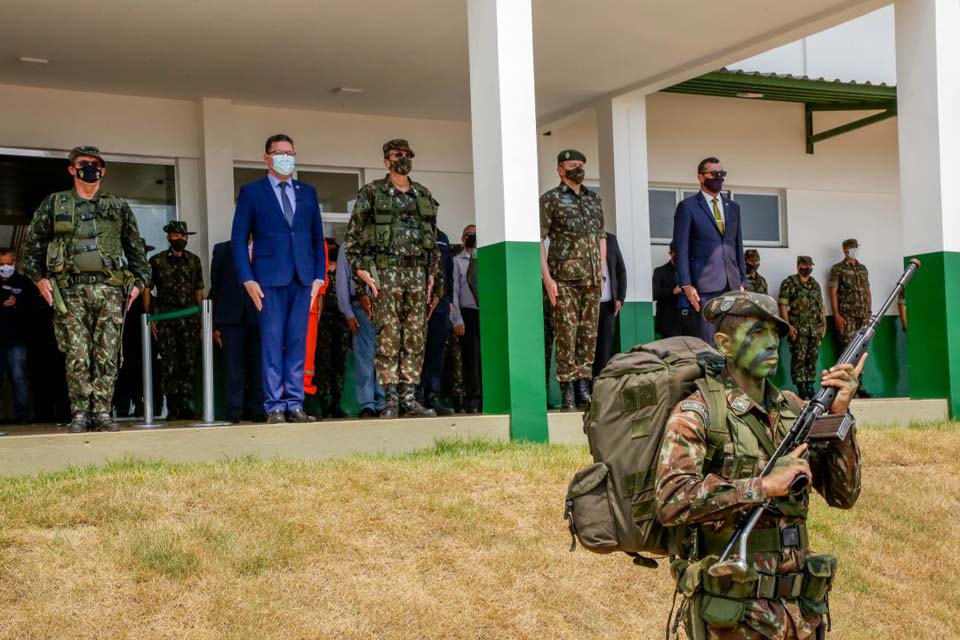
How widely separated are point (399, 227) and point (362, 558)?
345 centimetres

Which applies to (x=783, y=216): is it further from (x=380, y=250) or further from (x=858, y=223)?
(x=380, y=250)

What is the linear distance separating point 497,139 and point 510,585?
390 cm

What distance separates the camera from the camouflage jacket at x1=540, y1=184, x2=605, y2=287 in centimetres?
1016

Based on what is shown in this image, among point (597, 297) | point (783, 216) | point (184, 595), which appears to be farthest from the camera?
point (783, 216)

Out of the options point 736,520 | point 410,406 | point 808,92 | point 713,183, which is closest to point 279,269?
point 410,406

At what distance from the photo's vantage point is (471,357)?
12.2 metres

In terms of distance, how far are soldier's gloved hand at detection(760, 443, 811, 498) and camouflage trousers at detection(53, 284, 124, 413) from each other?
5599mm

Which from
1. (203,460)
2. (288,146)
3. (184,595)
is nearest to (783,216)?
(288,146)

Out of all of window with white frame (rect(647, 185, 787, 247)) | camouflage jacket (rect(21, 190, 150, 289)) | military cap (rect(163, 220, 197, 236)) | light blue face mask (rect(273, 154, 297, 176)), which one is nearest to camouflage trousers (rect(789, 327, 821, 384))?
window with white frame (rect(647, 185, 787, 247))

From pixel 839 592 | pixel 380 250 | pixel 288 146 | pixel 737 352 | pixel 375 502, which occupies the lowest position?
pixel 839 592

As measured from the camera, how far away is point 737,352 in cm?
423

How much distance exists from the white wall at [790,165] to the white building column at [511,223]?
17.4 feet

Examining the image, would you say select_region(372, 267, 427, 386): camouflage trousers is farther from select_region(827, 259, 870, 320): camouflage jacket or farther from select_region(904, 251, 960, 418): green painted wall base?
select_region(827, 259, 870, 320): camouflage jacket

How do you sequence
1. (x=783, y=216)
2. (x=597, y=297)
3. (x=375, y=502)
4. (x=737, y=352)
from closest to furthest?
(x=737, y=352) < (x=375, y=502) < (x=597, y=297) < (x=783, y=216)
